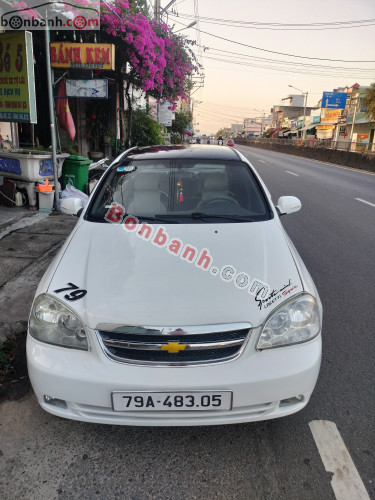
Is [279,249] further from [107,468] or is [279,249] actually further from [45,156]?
[45,156]

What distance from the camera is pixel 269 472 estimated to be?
6.66 feet

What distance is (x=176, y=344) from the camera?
1.98 metres

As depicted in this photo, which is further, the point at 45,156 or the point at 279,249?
the point at 45,156

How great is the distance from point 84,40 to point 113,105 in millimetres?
4033

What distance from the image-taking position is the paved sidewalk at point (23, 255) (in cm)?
360

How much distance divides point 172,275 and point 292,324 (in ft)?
2.36

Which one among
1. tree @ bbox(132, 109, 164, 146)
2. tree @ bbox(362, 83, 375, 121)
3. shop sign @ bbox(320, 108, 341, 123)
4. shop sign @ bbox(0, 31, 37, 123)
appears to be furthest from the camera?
shop sign @ bbox(320, 108, 341, 123)

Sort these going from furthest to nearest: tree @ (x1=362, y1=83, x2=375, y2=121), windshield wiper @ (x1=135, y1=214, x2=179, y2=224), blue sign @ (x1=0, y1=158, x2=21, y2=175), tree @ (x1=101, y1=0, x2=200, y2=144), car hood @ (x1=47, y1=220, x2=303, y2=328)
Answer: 1. tree @ (x1=362, y1=83, x2=375, y2=121)
2. tree @ (x1=101, y1=0, x2=200, y2=144)
3. blue sign @ (x1=0, y1=158, x2=21, y2=175)
4. windshield wiper @ (x1=135, y1=214, x2=179, y2=224)
5. car hood @ (x1=47, y1=220, x2=303, y2=328)

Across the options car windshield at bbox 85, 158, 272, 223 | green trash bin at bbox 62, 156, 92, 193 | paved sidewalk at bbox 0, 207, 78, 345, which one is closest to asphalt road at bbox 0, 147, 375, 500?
paved sidewalk at bbox 0, 207, 78, 345

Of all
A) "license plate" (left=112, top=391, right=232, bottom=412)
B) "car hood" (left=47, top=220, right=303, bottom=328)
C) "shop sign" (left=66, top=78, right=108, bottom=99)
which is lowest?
"license plate" (left=112, top=391, right=232, bottom=412)

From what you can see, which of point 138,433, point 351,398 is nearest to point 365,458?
point 351,398

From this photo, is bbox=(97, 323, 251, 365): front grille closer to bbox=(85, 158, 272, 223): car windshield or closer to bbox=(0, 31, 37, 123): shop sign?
bbox=(85, 158, 272, 223): car windshield

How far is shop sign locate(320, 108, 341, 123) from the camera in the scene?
52281mm
